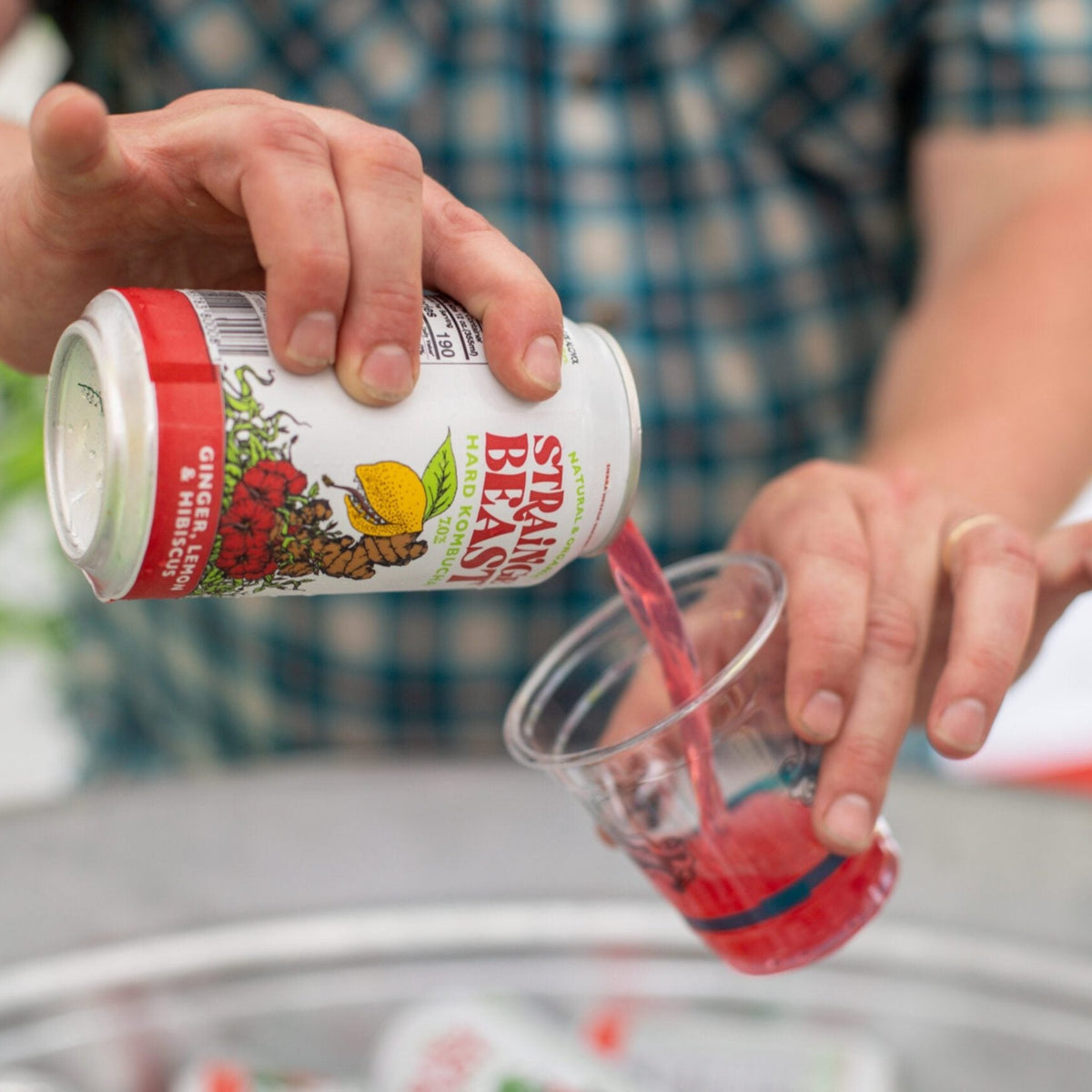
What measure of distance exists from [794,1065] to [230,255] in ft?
2.02

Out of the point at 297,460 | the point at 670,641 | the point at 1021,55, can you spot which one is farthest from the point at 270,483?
the point at 1021,55

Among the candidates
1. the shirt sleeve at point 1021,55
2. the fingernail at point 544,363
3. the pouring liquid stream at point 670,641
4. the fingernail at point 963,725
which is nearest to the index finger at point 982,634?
the fingernail at point 963,725

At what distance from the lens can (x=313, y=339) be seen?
0.51 m

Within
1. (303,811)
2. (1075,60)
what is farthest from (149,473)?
(1075,60)

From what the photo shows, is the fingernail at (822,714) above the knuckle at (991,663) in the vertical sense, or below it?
below

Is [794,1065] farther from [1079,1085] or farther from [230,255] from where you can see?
[230,255]

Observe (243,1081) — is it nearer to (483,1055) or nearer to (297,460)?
(483,1055)

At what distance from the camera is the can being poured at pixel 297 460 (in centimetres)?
50

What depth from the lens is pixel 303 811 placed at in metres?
1.03

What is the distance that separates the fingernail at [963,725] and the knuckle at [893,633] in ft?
0.15

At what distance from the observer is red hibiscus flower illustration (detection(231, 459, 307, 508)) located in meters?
0.51

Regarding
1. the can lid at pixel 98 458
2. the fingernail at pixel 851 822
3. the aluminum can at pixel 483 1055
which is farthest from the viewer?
the aluminum can at pixel 483 1055

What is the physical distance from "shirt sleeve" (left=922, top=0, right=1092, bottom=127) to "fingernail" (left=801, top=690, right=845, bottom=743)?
28.1 inches

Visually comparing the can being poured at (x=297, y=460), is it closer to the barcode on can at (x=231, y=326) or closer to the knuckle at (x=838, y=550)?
the barcode on can at (x=231, y=326)
